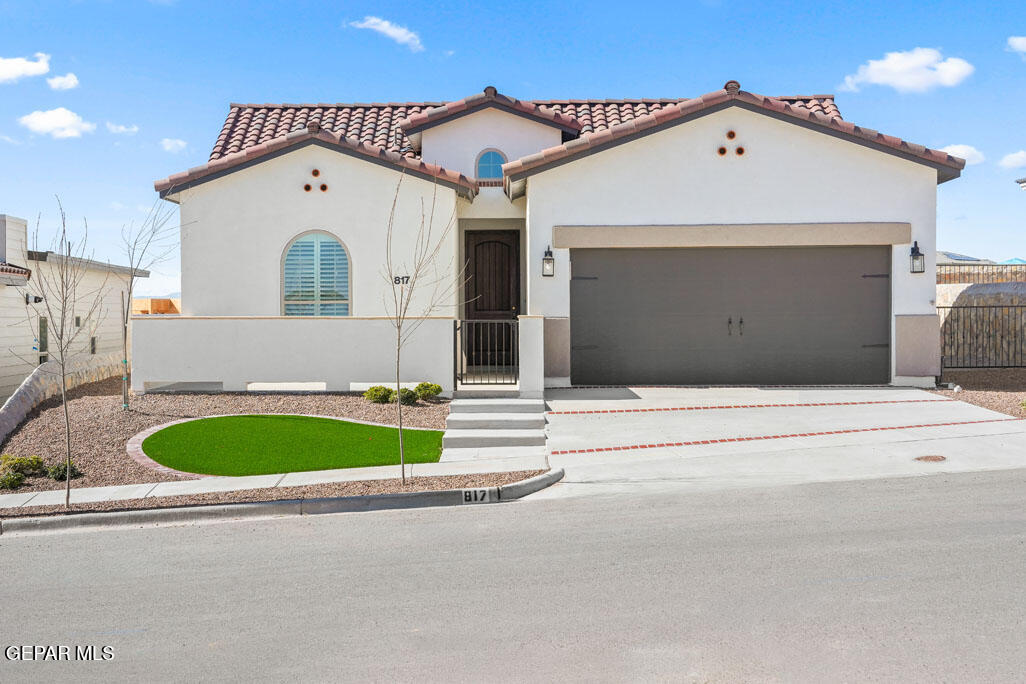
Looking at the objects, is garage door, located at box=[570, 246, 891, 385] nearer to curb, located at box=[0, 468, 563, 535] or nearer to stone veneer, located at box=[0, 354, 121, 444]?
curb, located at box=[0, 468, 563, 535]

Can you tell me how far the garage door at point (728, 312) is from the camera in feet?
52.6

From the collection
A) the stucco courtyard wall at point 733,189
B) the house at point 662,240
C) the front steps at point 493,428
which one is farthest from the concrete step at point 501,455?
the stucco courtyard wall at point 733,189

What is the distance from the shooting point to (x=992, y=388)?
16.0 m

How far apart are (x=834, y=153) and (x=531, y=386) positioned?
23.9 ft

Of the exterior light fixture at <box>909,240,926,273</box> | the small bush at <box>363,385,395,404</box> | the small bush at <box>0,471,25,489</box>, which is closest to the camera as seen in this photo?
the small bush at <box>0,471,25,489</box>

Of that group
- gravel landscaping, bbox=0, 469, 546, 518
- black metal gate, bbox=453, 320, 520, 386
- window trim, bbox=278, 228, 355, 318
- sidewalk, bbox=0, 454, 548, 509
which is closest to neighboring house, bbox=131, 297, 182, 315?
window trim, bbox=278, 228, 355, 318

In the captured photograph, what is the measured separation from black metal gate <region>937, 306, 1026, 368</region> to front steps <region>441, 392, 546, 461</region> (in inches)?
462

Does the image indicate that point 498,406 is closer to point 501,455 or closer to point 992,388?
point 501,455

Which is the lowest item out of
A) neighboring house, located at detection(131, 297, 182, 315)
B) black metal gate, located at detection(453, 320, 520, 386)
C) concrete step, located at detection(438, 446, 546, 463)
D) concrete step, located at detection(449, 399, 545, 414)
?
concrete step, located at detection(438, 446, 546, 463)

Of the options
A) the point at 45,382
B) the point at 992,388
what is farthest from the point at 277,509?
the point at 992,388

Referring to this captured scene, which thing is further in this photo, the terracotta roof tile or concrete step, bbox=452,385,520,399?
the terracotta roof tile

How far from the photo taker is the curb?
8.20m

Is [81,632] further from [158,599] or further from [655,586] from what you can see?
[655,586]

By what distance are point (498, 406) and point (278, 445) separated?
344cm
